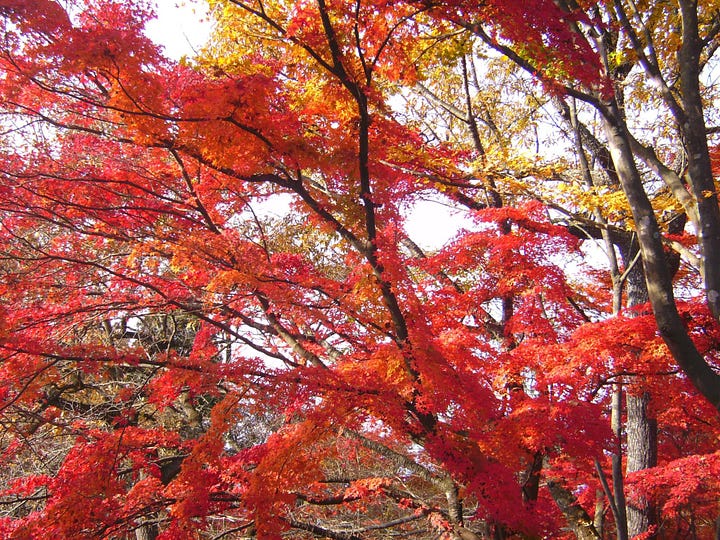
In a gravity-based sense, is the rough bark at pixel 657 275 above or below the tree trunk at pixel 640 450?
above

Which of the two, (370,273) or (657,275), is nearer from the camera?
(657,275)

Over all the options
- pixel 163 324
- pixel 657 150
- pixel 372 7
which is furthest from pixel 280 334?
pixel 657 150

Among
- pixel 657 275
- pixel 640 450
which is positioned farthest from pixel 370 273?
pixel 640 450

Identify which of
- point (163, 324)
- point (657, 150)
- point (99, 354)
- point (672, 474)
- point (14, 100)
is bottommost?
point (672, 474)

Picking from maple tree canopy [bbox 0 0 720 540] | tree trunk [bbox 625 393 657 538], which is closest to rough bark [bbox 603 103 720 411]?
maple tree canopy [bbox 0 0 720 540]

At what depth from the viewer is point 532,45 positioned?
464cm

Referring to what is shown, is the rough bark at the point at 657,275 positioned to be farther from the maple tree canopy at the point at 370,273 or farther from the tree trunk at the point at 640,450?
the tree trunk at the point at 640,450

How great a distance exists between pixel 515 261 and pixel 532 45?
2.70 meters

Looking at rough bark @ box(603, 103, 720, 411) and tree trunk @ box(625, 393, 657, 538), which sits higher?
rough bark @ box(603, 103, 720, 411)

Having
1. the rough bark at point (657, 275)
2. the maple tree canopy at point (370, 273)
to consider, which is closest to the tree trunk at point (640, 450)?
the maple tree canopy at point (370, 273)

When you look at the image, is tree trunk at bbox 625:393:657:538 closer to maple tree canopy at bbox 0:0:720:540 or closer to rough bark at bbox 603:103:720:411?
maple tree canopy at bbox 0:0:720:540

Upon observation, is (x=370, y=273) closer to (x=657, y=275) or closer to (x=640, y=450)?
(x=657, y=275)

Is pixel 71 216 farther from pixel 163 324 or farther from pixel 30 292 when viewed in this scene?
pixel 163 324

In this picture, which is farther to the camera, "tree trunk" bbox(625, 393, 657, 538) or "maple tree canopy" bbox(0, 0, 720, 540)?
"tree trunk" bbox(625, 393, 657, 538)
